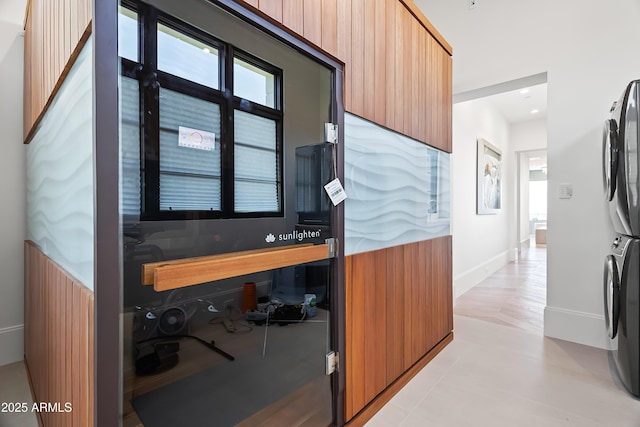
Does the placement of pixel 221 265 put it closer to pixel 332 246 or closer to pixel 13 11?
pixel 332 246

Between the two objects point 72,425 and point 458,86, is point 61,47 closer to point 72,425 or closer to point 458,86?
point 72,425

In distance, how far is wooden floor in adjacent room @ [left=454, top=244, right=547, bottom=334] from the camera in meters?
3.17

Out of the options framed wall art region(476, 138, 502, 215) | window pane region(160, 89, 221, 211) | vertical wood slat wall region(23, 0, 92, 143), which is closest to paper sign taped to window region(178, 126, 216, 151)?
window pane region(160, 89, 221, 211)

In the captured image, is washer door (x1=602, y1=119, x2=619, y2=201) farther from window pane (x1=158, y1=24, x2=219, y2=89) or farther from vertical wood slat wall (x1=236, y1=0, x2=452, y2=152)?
window pane (x1=158, y1=24, x2=219, y2=89)

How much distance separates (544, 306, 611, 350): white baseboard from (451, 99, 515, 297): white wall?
117cm

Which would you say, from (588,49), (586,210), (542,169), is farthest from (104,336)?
(542,169)

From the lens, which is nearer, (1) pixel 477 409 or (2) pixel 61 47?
(2) pixel 61 47

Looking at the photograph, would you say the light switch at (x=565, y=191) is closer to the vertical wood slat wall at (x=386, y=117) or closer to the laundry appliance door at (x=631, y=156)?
the laundry appliance door at (x=631, y=156)

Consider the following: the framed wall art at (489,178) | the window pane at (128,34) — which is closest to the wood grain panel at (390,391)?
the window pane at (128,34)

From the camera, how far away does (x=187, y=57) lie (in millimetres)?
1024

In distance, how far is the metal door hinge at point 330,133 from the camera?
1478 millimetres

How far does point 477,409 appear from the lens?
5.77 feet

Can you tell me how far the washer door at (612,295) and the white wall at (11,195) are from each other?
4.23 m

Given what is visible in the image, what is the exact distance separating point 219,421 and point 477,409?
1.42 meters
